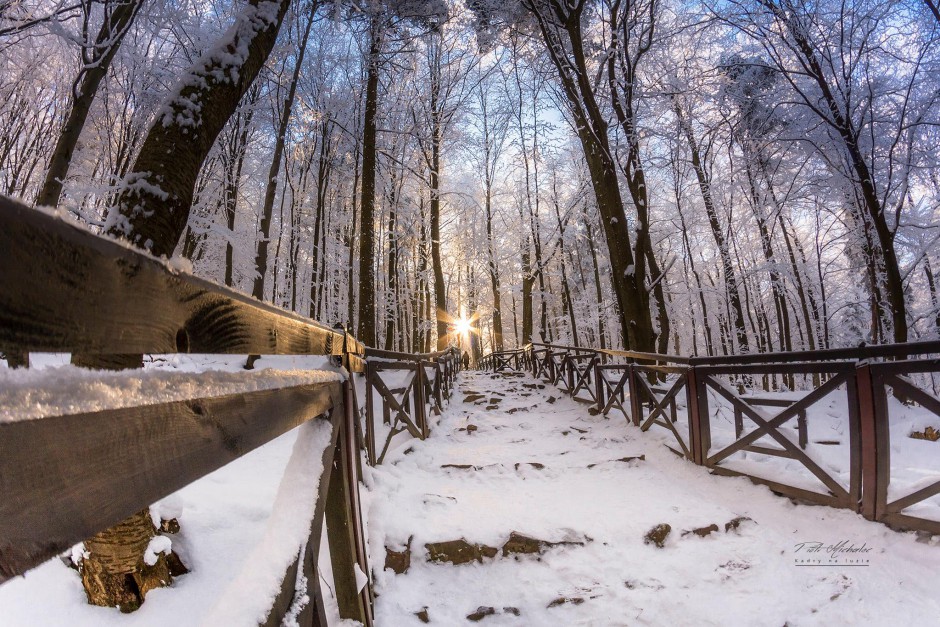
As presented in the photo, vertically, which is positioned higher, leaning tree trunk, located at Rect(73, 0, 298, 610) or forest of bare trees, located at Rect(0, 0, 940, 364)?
forest of bare trees, located at Rect(0, 0, 940, 364)

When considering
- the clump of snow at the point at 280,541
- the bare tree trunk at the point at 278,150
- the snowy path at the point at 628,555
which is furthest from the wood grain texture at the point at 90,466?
the bare tree trunk at the point at 278,150

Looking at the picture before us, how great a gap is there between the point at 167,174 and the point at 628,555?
4.20 meters

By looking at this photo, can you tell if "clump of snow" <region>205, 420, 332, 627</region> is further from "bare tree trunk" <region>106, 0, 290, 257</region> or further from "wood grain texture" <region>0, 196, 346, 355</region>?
"bare tree trunk" <region>106, 0, 290, 257</region>

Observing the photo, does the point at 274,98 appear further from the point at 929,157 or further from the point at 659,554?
the point at 929,157

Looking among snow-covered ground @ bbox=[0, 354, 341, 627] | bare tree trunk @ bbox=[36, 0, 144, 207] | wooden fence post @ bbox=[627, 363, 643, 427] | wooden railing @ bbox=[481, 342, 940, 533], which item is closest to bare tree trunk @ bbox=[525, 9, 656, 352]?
wooden fence post @ bbox=[627, 363, 643, 427]

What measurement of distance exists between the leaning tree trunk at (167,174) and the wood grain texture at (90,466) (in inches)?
66.7

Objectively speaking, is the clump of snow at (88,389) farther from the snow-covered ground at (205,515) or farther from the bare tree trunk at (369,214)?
the bare tree trunk at (369,214)

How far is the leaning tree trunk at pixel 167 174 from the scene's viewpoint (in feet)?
6.88

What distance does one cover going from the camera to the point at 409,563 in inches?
115

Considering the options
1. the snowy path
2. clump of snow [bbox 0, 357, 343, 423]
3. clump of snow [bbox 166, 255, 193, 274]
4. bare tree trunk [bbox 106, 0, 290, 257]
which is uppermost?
bare tree trunk [bbox 106, 0, 290, 257]

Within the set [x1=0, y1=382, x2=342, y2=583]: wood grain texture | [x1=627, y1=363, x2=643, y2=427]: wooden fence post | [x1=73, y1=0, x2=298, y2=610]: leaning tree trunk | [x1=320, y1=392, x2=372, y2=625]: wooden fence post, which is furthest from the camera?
[x1=627, y1=363, x2=643, y2=427]: wooden fence post

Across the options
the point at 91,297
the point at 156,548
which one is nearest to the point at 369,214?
the point at 156,548

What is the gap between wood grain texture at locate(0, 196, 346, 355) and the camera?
0.43 m

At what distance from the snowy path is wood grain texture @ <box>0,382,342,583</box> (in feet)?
7.63
